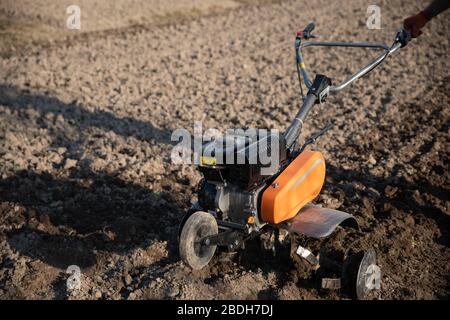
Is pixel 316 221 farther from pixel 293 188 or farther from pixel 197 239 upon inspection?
pixel 197 239

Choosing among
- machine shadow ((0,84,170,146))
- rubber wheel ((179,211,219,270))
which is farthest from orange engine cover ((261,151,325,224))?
machine shadow ((0,84,170,146))

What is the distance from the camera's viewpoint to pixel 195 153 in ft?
22.2

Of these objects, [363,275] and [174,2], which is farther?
[174,2]

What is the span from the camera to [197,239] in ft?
13.0

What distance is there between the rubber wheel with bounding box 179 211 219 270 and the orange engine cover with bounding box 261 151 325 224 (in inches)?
17.5

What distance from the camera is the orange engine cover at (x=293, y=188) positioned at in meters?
4.00

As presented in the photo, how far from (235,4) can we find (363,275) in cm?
1408

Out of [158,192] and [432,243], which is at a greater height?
[158,192]

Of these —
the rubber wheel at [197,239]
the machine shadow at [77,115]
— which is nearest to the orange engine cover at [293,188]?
the rubber wheel at [197,239]

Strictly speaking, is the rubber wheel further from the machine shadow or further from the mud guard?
the machine shadow

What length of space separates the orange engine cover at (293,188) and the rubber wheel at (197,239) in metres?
0.44

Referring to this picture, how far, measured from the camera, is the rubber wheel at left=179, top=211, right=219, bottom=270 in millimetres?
3857
